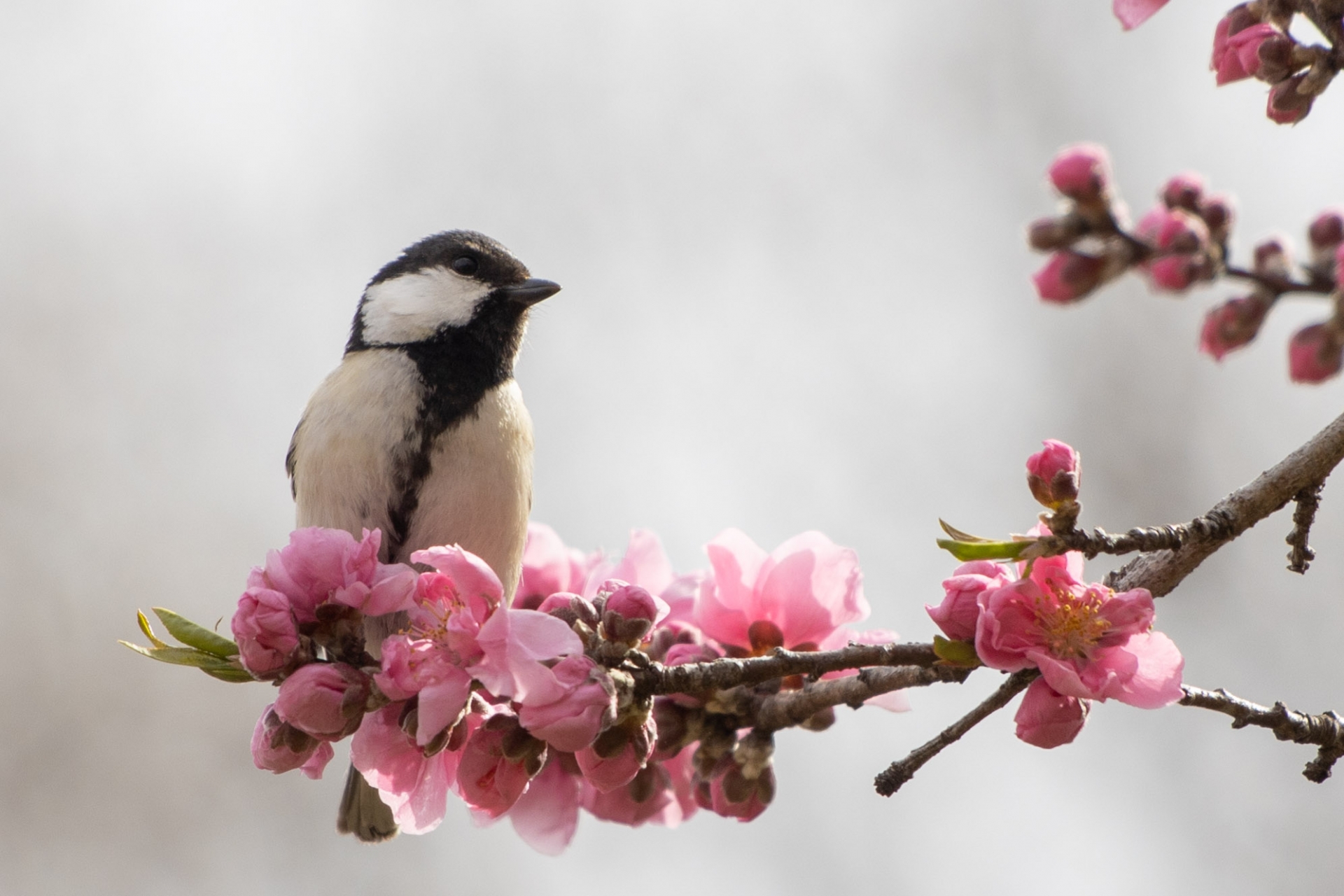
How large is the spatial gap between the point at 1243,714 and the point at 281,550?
3.39 ft

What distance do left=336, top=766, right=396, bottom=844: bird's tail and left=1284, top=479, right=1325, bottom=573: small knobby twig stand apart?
57.7 inches

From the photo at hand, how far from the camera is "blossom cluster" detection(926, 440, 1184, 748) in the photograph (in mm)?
1137

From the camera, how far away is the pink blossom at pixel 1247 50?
39.6 inches

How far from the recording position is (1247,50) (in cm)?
105

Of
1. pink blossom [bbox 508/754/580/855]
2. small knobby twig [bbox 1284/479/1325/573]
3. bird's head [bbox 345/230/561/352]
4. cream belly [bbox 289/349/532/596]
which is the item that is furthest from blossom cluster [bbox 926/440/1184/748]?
bird's head [bbox 345/230/561/352]

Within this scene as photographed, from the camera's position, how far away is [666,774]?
5.49ft

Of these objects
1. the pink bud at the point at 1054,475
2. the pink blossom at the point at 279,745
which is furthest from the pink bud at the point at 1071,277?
the pink blossom at the point at 279,745

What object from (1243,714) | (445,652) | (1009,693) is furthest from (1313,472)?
(445,652)

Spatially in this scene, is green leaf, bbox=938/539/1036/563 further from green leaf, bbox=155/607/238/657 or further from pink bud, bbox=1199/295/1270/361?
green leaf, bbox=155/607/238/657

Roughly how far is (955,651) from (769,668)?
184 mm

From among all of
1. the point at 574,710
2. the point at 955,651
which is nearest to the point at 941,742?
the point at 955,651

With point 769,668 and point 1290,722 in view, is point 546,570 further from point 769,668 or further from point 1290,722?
point 1290,722

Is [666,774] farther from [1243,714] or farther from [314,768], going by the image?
[1243,714]

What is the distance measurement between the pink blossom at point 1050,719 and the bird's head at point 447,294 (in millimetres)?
1620
